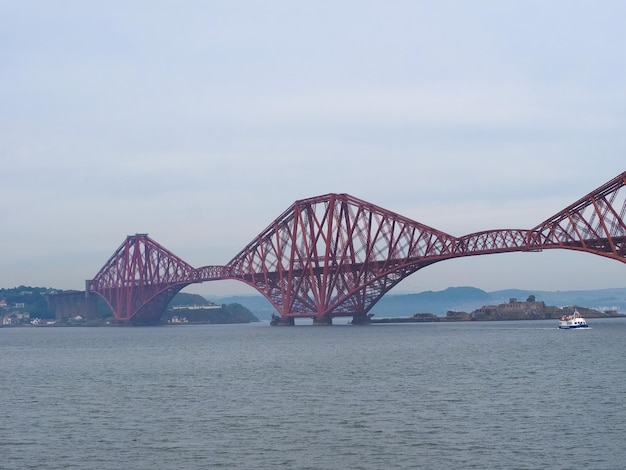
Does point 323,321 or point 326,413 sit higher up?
point 323,321

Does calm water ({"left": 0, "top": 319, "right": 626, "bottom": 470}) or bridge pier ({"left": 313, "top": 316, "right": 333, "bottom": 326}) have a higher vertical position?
bridge pier ({"left": 313, "top": 316, "right": 333, "bottom": 326})

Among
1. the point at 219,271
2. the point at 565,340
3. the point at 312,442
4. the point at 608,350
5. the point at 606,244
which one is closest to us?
the point at 312,442

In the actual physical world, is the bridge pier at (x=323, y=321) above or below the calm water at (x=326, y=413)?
above

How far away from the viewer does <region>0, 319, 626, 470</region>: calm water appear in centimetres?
3600

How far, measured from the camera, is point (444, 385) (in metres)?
56.2

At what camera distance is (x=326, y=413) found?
4606 centimetres

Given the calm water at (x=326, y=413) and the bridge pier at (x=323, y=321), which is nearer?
the calm water at (x=326, y=413)

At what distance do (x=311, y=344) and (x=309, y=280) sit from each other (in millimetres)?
55097

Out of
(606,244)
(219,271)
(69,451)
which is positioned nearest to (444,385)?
(69,451)

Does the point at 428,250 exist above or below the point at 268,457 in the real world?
above

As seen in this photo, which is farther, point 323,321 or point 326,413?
point 323,321

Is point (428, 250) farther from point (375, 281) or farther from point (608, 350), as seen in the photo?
point (608, 350)

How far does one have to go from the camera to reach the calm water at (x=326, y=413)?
1417 inches

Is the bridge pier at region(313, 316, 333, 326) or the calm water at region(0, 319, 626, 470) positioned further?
the bridge pier at region(313, 316, 333, 326)
